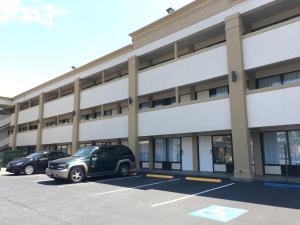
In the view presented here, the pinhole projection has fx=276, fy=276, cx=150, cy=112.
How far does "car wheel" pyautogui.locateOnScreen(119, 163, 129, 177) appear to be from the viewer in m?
15.9

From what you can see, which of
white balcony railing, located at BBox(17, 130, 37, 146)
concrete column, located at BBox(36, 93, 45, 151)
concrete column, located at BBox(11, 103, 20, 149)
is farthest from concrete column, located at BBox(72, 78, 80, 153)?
concrete column, located at BBox(11, 103, 20, 149)

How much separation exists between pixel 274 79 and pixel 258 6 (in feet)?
12.5

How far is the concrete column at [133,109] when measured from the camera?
1952 centimetres

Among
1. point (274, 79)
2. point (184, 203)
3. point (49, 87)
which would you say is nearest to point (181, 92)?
point (274, 79)

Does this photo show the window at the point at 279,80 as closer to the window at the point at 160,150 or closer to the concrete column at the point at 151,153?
the window at the point at 160,150

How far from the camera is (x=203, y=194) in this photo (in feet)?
33.2

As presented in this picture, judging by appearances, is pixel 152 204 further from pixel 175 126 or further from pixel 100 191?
pixel 175 126

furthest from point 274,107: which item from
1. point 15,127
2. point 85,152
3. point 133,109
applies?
point 15,127

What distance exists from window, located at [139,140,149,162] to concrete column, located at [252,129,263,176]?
828 centimetres

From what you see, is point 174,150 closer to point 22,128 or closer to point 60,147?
point 60,147

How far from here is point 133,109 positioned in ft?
65.1

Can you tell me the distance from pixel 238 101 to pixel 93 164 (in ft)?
26.6

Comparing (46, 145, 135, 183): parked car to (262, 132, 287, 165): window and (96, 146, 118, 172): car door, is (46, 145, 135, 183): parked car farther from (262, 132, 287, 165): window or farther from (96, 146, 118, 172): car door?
(262, 132, 287, 165): window

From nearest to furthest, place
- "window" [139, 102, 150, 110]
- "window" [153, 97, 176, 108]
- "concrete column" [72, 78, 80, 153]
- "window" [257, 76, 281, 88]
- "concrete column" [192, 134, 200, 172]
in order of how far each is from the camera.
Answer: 1. "window" [257, 76, 281, 88]
2. "concrete column" [192, 134, 200, 172]
3. "window" [153, 97, 176, 108]
4. "window" [139, 102, 150, 110]
5. "concrete column" [72, 78, 80, 153]
